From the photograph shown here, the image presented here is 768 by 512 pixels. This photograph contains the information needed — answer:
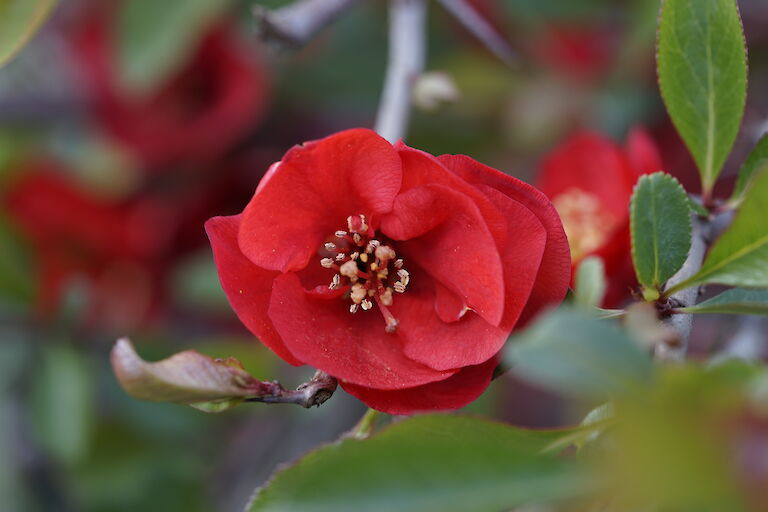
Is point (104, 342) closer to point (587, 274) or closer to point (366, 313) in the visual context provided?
point (366, 313)

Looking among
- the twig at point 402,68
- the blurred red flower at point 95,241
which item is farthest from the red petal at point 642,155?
the blurred red flower at point 95,241

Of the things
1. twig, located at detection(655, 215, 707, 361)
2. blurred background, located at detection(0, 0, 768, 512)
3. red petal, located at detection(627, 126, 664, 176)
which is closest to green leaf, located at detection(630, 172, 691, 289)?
twig, located at detection(655, 215, 707, 361)

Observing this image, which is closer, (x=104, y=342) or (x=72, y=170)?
(x=104, y=342)

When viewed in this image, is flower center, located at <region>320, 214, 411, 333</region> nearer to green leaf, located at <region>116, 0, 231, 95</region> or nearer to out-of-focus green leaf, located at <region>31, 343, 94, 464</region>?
out-of-focus green leaf, located at <region>31, 343, 94, 464</region>

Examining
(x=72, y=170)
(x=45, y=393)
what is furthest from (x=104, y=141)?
(x=45, y=393)

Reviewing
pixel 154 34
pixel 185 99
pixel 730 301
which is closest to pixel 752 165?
pixel 730 301

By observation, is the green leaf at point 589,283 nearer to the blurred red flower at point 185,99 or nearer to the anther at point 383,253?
the anther at point 383,253
